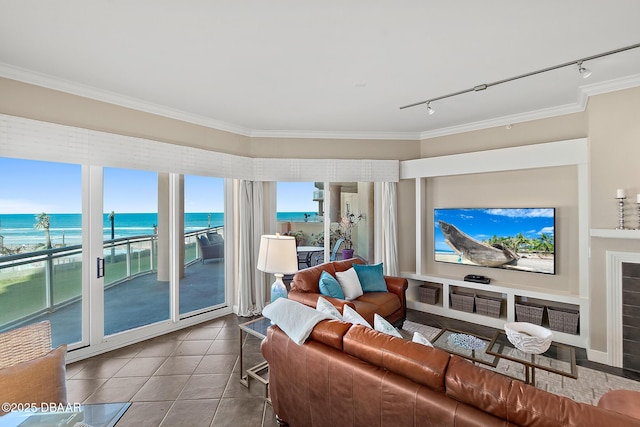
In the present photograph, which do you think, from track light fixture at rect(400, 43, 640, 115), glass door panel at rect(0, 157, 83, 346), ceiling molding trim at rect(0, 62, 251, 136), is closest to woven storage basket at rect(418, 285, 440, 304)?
track light fixture at rect(400, 43, 640, 115)

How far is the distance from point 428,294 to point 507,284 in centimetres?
111

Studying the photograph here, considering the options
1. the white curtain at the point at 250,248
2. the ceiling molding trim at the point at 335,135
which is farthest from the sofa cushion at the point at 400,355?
the ceiling molding trim at the point at 335,135

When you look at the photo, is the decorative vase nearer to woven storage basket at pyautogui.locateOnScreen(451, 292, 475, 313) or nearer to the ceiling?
woven storage basket at pyautogui.locateOnScreen(451, 292, 475, 313)

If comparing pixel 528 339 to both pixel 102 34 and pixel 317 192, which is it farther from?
pixel 102 34

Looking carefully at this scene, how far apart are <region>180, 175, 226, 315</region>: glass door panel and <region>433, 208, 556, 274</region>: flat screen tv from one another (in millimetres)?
3484

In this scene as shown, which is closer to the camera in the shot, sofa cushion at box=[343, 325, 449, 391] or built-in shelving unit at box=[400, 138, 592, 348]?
sofa cushion at box=[343, 325, 449, 391]

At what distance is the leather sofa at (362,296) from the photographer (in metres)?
3.44

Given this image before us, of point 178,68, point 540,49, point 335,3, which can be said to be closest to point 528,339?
point 540,49

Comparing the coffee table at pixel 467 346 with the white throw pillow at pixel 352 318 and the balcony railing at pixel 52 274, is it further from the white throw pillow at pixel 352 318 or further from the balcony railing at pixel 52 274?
the balcony railing at pixel 52 274

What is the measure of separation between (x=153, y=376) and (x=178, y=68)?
2.98 m

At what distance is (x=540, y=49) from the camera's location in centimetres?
252

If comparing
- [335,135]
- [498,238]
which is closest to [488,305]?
[498,238]

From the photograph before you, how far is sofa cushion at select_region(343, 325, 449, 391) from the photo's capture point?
1504 millimetres

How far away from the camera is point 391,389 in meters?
1.58
